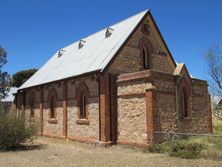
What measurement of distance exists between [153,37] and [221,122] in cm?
1178

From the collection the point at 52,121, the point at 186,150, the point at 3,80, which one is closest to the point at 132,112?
the point at 186,150

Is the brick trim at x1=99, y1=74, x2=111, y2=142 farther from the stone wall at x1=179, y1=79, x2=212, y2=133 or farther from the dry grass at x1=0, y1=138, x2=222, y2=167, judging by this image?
the stone wall at x1=179, y1=79, x2=212, y2=133

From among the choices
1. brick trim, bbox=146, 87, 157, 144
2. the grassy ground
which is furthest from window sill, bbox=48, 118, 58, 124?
the grassy ground

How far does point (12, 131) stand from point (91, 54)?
901 cm

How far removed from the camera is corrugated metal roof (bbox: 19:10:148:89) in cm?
2258

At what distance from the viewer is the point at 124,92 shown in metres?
20.4

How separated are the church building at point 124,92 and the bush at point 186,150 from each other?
2.81 m

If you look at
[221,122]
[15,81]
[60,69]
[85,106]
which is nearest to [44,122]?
[60,69]

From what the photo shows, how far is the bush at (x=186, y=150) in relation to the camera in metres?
14.7

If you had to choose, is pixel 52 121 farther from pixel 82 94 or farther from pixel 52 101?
pixel 82 94

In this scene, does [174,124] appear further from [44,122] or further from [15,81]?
→ [15,81]

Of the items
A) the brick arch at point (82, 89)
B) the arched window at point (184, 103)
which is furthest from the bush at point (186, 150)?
the brick arch at point (82, 89)

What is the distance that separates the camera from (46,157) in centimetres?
1617

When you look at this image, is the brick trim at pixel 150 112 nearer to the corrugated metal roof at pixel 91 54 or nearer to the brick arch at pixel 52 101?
the corrugated metal roof at pixel 91 54
